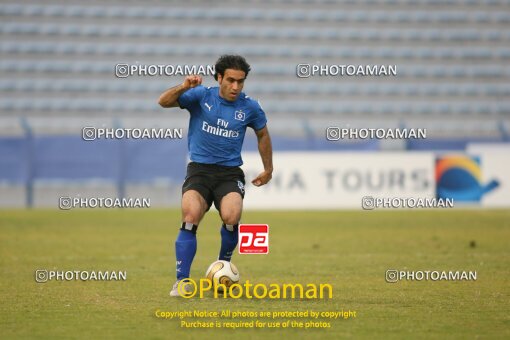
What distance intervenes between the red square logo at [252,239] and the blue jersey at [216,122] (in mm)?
639

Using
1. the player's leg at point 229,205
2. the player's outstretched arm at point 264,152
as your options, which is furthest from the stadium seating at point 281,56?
the player's leg at point 229,205

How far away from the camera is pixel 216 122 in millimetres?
8664

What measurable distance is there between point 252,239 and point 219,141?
3.07ft

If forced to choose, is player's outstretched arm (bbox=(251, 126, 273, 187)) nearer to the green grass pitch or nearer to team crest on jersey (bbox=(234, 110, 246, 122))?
team crest on jersey (bbox=(234, 110, 246, 122))

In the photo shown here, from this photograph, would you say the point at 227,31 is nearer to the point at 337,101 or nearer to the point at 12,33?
the point at 337,101

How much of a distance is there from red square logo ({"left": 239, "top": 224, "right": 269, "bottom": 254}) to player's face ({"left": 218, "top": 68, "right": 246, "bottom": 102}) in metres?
1.17

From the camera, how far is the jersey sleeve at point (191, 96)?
8.55 meters

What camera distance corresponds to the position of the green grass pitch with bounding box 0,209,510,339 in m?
6.69

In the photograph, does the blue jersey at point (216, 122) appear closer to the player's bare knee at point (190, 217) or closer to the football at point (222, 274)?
the player's bare knee at point (190, 217)

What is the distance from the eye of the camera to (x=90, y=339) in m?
6.15

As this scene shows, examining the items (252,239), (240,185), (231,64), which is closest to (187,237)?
(252,239)

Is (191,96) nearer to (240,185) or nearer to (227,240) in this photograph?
(240,185)

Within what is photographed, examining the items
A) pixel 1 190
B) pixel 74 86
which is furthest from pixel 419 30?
pixel 1 190

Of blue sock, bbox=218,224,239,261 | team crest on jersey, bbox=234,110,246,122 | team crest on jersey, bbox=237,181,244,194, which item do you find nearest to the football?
blue sock, bbox=218,224,239,261
